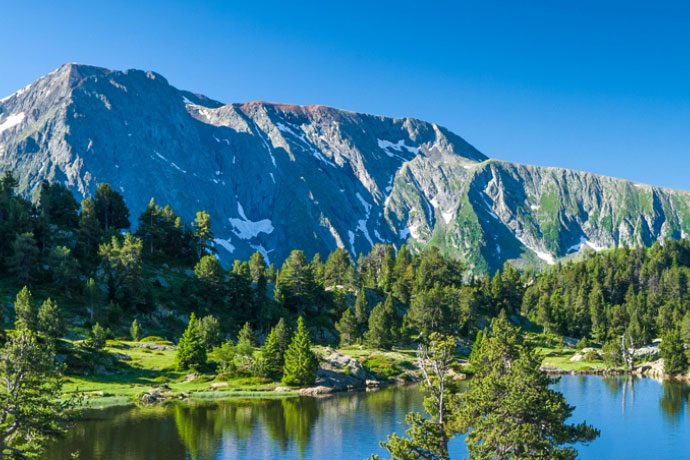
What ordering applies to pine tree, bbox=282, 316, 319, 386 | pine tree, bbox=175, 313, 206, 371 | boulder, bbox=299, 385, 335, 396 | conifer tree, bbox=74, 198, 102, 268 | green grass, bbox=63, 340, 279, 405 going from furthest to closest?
conifer tree, bbox=74, 198, 102, 268
pine tree, bbox=175, 313, 206, 371
pine tree, bbox=282, 316, 319, 386
boulder, bbox=299, 385, 335, 396
green grass, bbox=63, 340, 279, 405

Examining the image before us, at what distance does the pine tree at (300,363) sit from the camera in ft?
360

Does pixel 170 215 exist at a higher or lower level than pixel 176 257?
higher

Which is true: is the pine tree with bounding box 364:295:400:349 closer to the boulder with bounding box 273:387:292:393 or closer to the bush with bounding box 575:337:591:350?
the boulder with bounding box 273:387:292:393

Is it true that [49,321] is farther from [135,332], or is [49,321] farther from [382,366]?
[382,366]

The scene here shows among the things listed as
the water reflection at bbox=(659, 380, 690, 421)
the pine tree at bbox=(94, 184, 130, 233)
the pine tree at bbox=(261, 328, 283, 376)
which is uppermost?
the pine tree at bbox=(94, 184, 130, 233)

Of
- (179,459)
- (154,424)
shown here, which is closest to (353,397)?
(154,424)

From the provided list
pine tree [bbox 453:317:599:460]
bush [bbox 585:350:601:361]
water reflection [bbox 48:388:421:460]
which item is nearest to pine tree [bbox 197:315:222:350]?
water reflection [bbox 48:388:421:460]

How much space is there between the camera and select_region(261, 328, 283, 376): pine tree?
114 meters

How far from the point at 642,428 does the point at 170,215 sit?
138001 millimetres

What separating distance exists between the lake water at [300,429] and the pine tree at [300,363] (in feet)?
25.5

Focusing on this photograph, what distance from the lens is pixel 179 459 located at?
212ft

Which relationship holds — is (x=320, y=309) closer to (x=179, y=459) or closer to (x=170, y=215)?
(x=170, y=215)

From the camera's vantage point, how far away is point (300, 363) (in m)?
110

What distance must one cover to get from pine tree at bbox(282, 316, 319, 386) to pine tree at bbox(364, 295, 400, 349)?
38880mm
